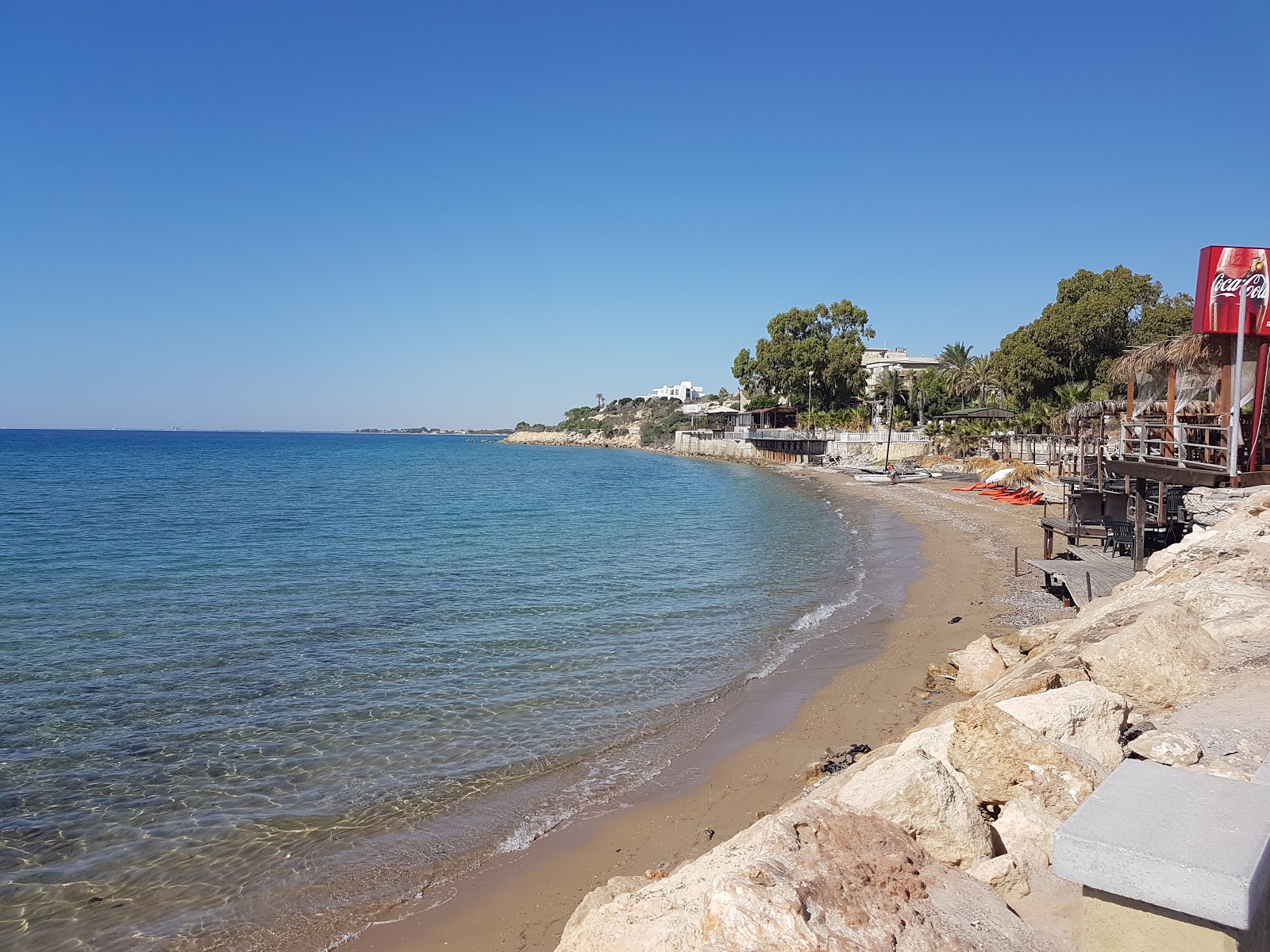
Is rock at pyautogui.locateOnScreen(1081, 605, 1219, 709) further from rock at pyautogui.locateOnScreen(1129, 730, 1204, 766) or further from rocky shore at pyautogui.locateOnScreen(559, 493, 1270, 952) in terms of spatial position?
rock at pyautogui.locateOnScreen(1129, 730, 1204, 766)

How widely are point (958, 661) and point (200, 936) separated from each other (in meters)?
9.65

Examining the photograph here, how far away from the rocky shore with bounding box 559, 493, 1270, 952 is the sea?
333 centimetres

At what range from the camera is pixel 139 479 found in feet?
193

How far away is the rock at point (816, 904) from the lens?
11.4 ft

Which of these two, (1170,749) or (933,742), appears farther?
(933,742)

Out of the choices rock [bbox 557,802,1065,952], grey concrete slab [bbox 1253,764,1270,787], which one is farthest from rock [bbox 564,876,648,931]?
grey concrete slab [bbox 1253,764,1270,787]

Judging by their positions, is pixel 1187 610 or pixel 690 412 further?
pixel 690 412

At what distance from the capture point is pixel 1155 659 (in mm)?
6887

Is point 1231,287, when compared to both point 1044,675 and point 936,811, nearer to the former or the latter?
point 1044,675

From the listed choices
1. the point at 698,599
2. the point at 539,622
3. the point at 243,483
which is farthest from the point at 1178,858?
the point at 243,483

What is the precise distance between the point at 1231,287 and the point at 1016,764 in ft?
41.3

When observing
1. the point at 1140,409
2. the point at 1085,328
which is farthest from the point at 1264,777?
the point at 1085,328

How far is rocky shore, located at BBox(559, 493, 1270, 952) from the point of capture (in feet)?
11.9

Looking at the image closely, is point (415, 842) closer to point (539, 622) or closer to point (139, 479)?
point (539, 622)
